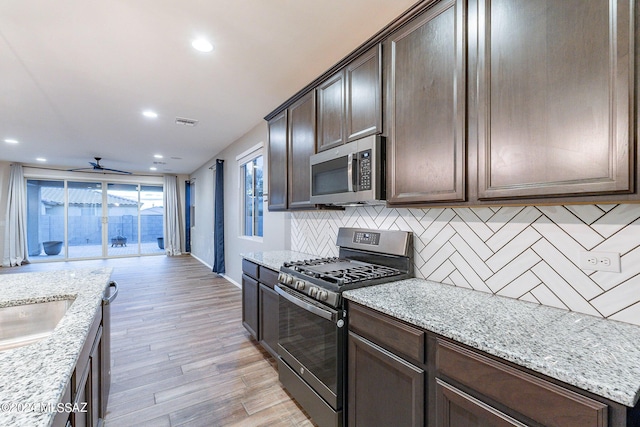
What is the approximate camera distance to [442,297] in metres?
1.45

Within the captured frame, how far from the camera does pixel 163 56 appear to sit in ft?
7.54

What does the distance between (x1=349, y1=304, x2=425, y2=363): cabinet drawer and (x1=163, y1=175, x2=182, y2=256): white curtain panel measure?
8907mm

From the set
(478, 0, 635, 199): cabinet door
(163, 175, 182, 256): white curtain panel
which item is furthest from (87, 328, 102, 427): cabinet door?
(163, 175, 182, 256): white curtain panel

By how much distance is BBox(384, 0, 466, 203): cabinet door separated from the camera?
1.35 metres

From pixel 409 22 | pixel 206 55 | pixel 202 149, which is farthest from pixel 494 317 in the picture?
pixel 202 149

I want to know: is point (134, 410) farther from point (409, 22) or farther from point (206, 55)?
point (409, 22)

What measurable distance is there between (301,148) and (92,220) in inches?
340

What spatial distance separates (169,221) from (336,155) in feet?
27.9

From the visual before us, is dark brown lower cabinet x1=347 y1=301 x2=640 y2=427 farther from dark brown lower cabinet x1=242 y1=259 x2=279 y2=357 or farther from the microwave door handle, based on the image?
dark brown lower cabinet x1=242 y1=259 x2=279 y2=357

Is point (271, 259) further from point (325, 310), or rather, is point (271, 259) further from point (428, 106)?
point (428, 106)

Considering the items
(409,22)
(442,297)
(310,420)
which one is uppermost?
(409,22)

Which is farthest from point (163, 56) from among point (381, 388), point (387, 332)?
point (381, 388)

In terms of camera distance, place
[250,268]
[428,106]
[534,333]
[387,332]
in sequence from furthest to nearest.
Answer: [250,268], [428,106], [387,332], [534,333]

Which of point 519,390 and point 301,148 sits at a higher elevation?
point 301,148
